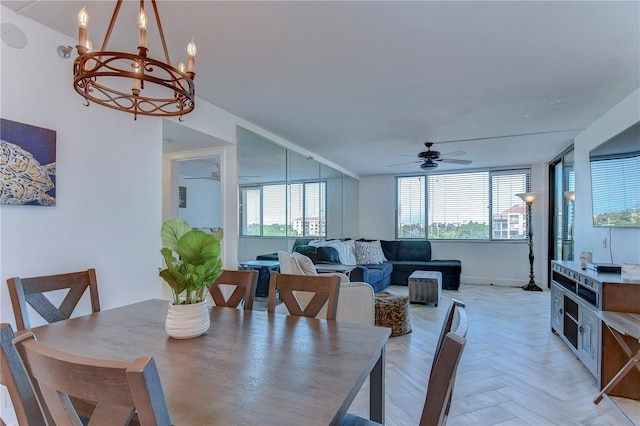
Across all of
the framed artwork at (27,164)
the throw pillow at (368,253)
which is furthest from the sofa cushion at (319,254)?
the framed artwork at (27,164)

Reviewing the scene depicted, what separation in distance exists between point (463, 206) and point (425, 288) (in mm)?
2945

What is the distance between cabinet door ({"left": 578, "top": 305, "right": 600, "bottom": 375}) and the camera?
248 cm

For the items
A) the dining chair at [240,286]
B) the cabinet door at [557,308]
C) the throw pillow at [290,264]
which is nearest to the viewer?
the dining chair at [240,286]

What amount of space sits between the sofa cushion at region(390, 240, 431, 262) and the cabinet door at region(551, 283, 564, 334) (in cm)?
326

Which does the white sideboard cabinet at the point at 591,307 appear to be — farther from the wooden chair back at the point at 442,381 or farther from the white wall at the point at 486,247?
the white wall at the point at 486,247

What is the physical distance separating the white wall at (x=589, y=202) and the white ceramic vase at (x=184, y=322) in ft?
12.3

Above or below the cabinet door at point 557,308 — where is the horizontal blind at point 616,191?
above

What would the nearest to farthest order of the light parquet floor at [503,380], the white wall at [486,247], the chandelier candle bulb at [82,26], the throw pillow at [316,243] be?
the chandelier candle bulb at [82,26] < the light parquet floor at [503,380] < the throw pillow at [316,243] < the white wall at [486,247]

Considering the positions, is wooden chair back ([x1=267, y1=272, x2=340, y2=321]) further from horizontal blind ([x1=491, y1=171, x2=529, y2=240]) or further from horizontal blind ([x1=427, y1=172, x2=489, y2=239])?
horizontal blind ([x1=491, y1=171, x2=529, y2=240])

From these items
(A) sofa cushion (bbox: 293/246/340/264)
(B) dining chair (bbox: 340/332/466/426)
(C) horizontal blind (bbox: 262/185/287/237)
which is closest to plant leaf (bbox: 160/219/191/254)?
(B) dining chair (bbox: 340/332/466/426)

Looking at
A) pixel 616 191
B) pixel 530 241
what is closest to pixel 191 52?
pixel 616 191

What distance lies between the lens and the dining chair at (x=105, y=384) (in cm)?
60

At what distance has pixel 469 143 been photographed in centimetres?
488

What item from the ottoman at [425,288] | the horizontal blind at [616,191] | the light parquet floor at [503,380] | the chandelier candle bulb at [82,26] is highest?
the chandelier candle bulb at [82,26]
